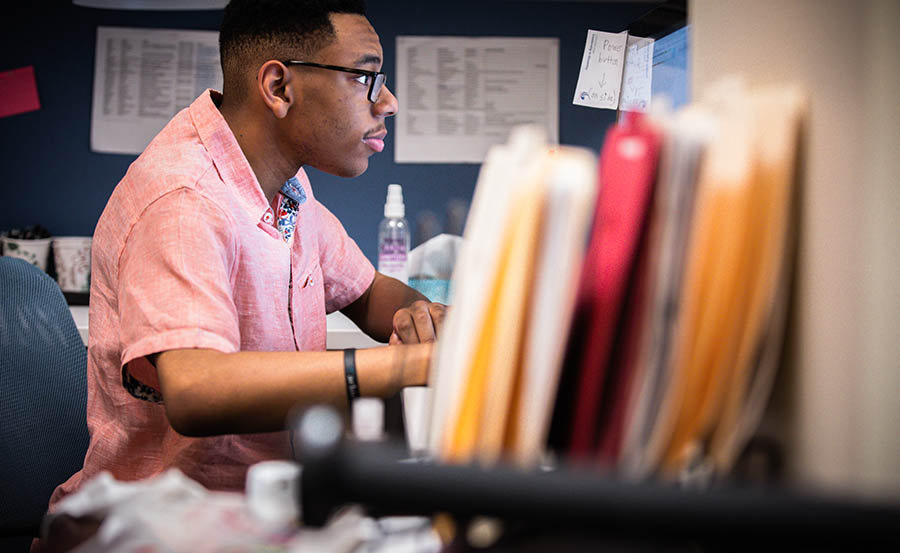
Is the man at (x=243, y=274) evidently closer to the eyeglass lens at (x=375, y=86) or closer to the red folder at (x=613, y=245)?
the eyeglass lens at (x=375, y=86)

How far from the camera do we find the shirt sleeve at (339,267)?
1.40 meters

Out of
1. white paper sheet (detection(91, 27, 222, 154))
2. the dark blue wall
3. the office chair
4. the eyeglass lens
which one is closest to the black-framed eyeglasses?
the eyeglass lens

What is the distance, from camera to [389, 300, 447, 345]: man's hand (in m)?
1.03

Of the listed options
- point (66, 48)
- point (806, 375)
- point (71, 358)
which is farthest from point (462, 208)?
point (806, 375)

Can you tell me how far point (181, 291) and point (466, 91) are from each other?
160 centimetres

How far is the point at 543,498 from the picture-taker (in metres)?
0.29

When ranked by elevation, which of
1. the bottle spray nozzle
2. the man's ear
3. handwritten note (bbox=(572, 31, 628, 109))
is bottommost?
the bottle spray nozzle

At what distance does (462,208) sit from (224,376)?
135 cm

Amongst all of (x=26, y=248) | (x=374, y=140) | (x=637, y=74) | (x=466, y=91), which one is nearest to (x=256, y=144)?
(x=374, y=140)

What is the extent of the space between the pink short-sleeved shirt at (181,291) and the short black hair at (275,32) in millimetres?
111

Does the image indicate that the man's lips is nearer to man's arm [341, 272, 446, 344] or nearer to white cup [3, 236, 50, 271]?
man's arm [341, 272, 446, 344]

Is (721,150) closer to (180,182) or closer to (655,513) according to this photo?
(655,513)

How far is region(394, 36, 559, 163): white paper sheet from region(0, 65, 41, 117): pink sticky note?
1131 mm

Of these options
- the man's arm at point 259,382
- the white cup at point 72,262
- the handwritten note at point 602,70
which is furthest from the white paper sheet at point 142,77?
the man's arm at point 259,382
